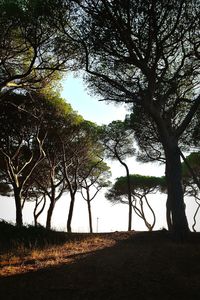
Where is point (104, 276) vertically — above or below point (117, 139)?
below

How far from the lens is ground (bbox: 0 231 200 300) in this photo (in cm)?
452

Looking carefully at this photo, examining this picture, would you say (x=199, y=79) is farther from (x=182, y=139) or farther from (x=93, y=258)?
(x=93, y=258)

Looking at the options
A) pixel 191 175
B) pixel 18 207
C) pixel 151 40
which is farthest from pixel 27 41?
pixel 191 175

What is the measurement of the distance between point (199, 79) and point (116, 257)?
9373mm

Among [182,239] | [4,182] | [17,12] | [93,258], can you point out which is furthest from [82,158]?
[93,258]

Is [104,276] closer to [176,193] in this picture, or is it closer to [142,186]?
[176,193]

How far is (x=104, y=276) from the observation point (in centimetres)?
529

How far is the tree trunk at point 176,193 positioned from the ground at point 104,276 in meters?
1.96

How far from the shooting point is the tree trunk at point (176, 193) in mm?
9211

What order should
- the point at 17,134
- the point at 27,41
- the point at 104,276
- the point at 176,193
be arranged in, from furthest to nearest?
the point at 17,134 → the point at 27,41 → the point at 176,193 → the point at 104,276

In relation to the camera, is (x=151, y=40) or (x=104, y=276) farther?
(x=151, y=40)

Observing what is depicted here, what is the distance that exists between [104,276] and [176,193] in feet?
15.9

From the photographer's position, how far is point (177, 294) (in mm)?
4434

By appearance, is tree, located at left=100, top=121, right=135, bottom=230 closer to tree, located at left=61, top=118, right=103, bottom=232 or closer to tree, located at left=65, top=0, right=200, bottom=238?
tree, located at left=61, top=118, right=103, bottom=232
